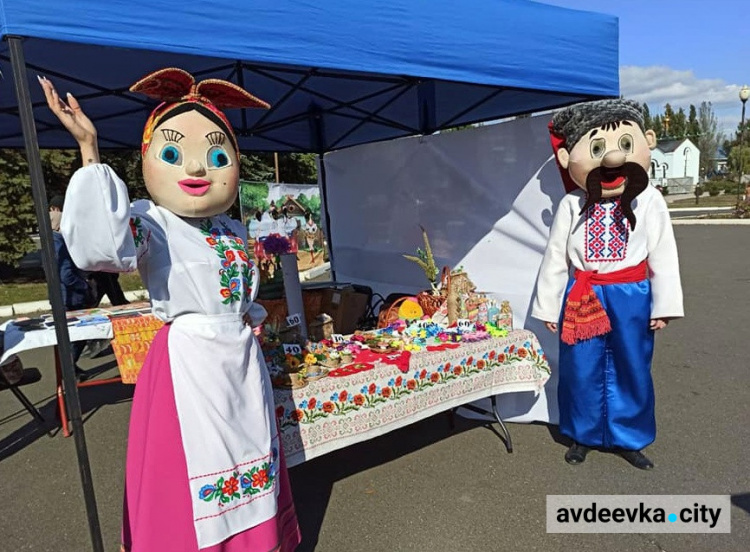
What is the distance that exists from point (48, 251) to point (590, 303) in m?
2.49

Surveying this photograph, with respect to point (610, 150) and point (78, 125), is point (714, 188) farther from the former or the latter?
point (78, 125)

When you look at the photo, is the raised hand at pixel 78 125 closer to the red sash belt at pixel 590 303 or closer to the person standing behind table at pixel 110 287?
the red sash belt at pixel 590 303

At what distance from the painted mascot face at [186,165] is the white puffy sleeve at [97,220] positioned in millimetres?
240

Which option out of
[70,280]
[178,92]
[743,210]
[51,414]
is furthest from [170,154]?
[743,210]

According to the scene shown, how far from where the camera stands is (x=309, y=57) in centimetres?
206

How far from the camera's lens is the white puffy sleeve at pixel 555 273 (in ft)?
9.84

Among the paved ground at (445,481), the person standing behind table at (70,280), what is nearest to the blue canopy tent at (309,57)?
the person standing behind table at (70,280)

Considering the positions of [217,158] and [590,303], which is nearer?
[217,158]

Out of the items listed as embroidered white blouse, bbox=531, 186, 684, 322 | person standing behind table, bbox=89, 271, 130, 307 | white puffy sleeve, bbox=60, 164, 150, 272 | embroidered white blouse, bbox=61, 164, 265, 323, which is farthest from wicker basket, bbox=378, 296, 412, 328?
person standing behind table, bbox=89, 271, 130, 307

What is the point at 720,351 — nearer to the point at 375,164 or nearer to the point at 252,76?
the point at 375,164

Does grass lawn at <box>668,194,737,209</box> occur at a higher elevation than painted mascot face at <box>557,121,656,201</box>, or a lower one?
lower

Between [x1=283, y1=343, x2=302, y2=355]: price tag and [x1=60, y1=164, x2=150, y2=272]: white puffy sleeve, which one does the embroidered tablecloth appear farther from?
[x1=60, y1=164, x2=150, y2=272]: white puffy sleeve

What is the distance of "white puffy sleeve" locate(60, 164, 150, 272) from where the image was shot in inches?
54.4

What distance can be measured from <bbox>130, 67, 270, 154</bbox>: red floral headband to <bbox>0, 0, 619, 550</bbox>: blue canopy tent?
12 cm
